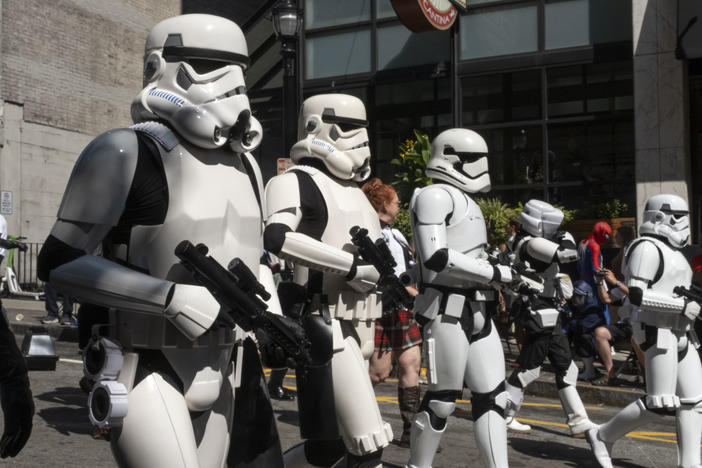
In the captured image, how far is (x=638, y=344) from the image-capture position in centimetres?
548

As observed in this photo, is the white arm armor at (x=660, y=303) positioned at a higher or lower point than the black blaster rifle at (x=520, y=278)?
lower

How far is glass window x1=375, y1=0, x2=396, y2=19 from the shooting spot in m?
16.5

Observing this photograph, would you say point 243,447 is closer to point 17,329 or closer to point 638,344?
point 638,344

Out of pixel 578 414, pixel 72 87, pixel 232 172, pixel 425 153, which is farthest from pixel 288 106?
pixel 72 87

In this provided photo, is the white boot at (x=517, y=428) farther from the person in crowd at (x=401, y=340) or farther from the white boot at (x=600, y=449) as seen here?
the white boot at (x=600, y=449)

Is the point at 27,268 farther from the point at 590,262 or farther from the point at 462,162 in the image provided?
the point at 462,162

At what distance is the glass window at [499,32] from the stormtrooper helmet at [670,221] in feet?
33.3

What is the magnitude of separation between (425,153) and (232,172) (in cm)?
1077

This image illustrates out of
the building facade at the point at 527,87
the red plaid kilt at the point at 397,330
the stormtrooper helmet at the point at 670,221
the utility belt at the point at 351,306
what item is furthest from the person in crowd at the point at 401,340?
the building facade at the point at 527,87

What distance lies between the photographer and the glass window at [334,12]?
16.7 m

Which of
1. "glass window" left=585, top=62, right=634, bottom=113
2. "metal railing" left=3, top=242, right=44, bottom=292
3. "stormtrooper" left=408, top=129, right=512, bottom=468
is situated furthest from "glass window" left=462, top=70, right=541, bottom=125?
"stormtrooper" left=408, top=129, right=512, bottom=468

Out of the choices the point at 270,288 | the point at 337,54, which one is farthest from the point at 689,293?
the point at 337,54

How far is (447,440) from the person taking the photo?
6.60 m

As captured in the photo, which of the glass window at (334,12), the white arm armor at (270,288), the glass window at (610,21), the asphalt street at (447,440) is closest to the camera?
the white arm armor at (270,288)
